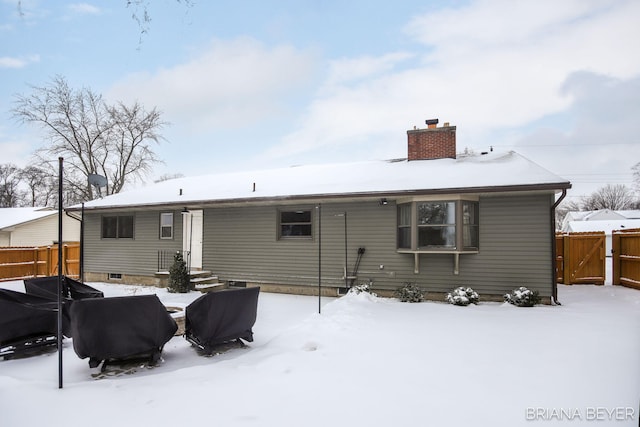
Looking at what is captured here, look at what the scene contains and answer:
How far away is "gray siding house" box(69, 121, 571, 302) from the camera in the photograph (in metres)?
8.98

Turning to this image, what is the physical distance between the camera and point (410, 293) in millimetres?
9180

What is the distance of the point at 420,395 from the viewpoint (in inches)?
151

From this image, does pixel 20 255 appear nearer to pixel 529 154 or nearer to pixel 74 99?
pixel 74 99

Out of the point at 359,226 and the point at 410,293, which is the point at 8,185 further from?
the point at 410,293

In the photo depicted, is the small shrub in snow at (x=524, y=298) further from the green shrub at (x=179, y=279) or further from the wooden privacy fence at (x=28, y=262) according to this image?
the wooden privacy fence at (x=28, y=262)

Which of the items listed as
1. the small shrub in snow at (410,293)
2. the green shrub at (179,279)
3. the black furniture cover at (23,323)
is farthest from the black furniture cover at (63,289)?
the small shrub in snow at (410,293)

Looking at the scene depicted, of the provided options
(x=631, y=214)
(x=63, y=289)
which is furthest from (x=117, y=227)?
(x=631, y=214)

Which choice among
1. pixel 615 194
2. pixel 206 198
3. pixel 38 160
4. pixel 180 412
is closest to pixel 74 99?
pixel 38 160

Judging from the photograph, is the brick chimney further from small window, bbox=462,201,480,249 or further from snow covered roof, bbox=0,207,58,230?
snow covered roof, bbox=0,207,58,230

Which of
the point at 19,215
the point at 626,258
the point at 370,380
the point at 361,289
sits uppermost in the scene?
the point at 19,215

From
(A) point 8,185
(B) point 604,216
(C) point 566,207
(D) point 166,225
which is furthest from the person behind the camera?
(C) point 566,207

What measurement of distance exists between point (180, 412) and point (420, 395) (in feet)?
8.09

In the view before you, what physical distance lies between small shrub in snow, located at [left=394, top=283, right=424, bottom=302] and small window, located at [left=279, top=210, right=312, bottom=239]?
3.25m

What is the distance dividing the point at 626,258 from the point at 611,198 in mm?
61810
